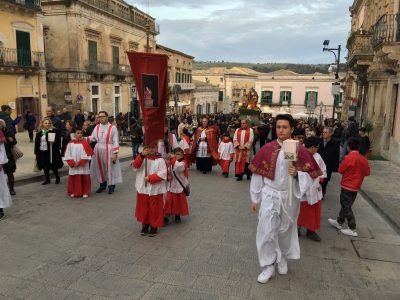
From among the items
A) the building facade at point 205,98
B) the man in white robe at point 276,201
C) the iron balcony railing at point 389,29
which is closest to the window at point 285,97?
the building facade at point 205,98

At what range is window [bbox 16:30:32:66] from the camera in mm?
21625

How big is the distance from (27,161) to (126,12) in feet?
81.7

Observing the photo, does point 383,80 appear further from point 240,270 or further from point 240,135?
point 240,270

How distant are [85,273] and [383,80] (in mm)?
15186

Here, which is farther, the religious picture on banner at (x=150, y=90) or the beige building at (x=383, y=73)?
the beige building at (x=383, y=73)

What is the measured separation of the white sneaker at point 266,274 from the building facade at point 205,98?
151 ft

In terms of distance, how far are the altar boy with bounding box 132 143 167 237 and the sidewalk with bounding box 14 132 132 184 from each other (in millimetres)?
4830

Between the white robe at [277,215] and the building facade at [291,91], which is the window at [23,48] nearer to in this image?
the white robe at [277,215]

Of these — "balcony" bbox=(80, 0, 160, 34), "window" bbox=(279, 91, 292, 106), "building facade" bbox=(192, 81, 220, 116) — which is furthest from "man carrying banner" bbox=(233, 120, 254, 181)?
"window" bbox=(279, 91, 292, 106)

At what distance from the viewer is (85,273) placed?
4.48 metres

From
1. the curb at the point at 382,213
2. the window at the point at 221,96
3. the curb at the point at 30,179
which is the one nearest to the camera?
the curb at the point at 382,213

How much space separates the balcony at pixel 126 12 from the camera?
2842 centimetres

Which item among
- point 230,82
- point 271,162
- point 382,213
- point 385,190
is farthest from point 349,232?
point 230,82

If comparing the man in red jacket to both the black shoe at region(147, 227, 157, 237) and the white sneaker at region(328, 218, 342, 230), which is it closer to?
the white sneaker at region(328, 218, 342, 230)
